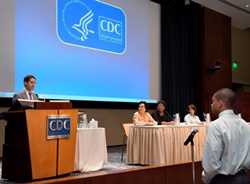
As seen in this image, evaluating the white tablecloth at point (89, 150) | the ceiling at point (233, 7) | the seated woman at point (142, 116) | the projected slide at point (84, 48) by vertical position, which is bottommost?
the white tablecloth at point (89, 150)

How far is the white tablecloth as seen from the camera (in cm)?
436

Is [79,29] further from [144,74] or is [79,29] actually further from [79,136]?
[79,136]

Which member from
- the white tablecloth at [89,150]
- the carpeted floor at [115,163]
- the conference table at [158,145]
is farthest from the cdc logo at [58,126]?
the conference table at [158,145]

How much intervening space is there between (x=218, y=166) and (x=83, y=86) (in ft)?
15.9

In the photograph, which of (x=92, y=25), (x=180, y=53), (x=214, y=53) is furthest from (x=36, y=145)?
(x=214, y=53)

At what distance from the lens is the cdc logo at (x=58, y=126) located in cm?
378

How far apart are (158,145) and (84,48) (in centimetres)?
265

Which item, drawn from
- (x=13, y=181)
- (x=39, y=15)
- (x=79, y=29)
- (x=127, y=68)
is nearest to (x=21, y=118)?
(x=13, y=181)

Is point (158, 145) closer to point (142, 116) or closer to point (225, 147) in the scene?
point (142, 116)

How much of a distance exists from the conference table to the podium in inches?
57.4

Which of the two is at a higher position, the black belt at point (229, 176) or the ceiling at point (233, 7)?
the ceiling at point (233, 7)

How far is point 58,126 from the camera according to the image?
3.86 meters

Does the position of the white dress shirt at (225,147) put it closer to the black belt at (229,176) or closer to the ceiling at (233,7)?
the black belt at (229,176)

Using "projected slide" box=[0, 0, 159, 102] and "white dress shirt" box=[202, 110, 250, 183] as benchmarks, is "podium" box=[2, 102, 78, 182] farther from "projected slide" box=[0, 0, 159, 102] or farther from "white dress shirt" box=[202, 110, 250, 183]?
"projected slide" box=[0, 0, 159, 102]
